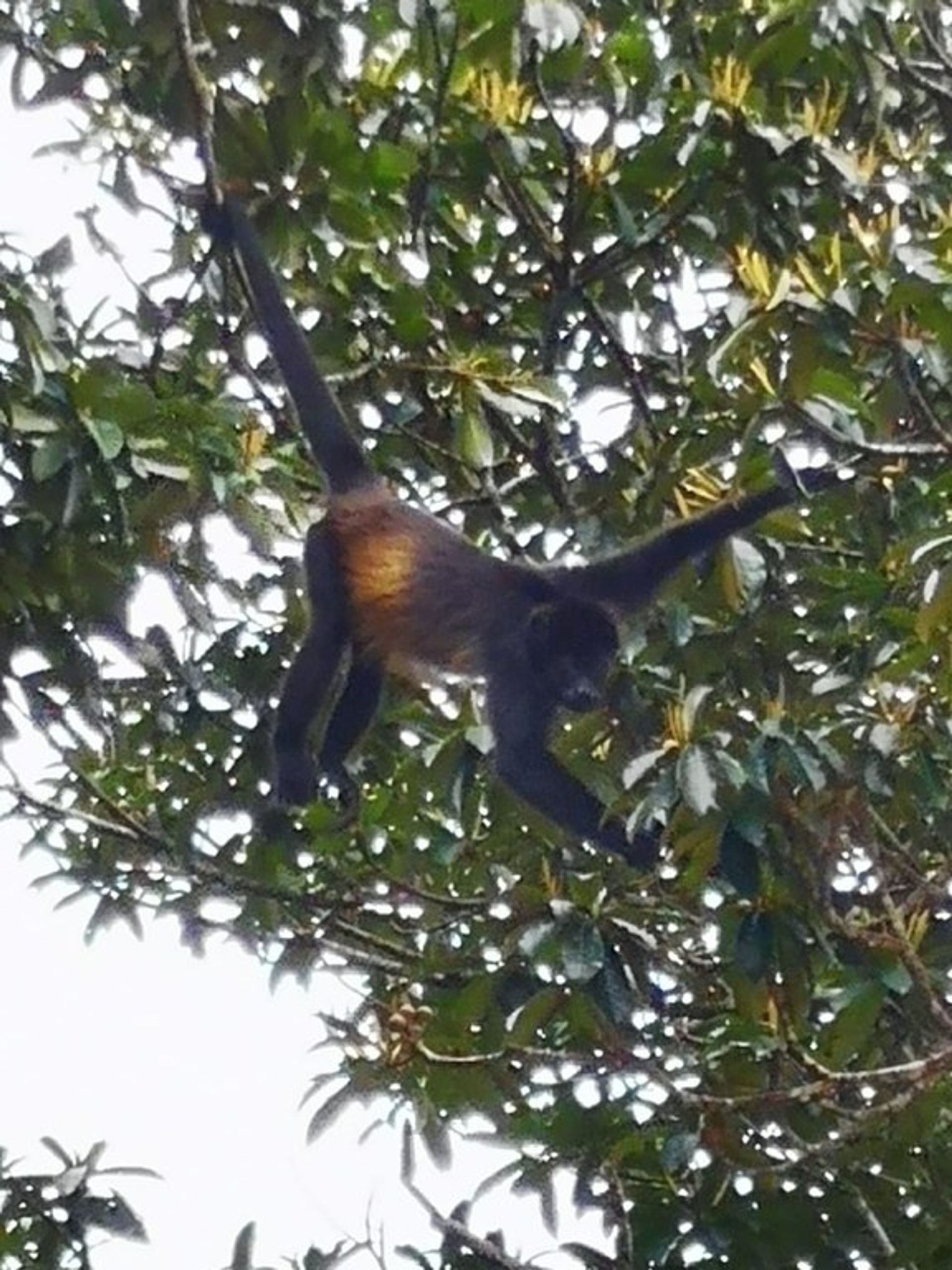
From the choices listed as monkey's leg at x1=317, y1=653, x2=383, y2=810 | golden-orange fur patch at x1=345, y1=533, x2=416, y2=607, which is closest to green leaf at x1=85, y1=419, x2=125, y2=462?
golden-orange fur patch at x1=345, y1=533, x2=416, y2=607

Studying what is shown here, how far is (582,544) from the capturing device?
525 cm

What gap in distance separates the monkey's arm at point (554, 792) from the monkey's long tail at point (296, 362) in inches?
31.5

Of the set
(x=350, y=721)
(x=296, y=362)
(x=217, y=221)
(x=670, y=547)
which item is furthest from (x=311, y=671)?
(x=217, y=221)

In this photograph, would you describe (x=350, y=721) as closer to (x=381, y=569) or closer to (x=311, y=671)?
(x=311, y=671)

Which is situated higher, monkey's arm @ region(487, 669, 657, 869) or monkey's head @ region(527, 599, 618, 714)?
monkey's head @ region(527, 599, 618, 714)

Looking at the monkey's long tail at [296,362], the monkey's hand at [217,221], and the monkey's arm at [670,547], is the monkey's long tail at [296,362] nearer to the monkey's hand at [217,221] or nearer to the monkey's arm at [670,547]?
the monkey's hand at [217,221]

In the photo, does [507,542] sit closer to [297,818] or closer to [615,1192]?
[297,818]

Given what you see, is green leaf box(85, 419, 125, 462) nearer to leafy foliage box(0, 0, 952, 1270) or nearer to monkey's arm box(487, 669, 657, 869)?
leafy foliage box(0, 0, 952, 1270)

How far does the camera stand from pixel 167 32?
4.36m

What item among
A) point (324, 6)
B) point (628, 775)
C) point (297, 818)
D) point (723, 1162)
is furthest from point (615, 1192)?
point (324, 6)

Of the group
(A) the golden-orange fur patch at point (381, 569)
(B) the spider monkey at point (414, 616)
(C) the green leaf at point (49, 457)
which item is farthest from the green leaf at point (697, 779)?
(A) the golden-orange fur patch at point (381, 569)

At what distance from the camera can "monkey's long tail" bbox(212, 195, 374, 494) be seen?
15.1ft

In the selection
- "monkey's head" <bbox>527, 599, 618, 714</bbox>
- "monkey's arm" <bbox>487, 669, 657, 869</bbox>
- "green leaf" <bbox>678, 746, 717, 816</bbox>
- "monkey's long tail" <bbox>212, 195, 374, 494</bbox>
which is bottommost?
"green leaf" <bbox>678, 746, 717, 816</bbox>

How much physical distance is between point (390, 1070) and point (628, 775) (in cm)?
108
